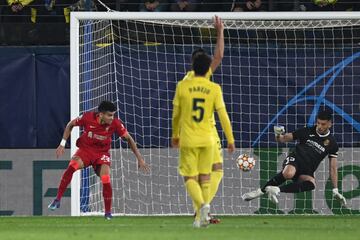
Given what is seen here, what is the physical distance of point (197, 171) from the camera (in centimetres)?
1355

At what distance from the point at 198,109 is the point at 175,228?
64.6 inches

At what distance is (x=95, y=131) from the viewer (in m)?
17.3

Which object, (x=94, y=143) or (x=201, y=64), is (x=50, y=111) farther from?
(x=201, y=64)

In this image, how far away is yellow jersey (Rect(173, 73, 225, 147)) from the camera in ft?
44.1

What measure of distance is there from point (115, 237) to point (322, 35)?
859cm

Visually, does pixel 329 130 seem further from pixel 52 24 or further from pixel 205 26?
pixel 52 24

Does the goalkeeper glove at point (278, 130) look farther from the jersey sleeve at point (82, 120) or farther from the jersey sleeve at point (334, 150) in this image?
the jersey sleeve at point (82, 120)

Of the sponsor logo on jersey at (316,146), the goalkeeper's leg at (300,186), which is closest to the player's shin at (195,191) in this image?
the goalkeeper's leg at (300,186)

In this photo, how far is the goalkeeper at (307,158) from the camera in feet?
59.1

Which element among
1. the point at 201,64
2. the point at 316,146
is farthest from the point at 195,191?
the point at 316,146

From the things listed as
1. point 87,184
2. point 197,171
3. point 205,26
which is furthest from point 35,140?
point 197,171

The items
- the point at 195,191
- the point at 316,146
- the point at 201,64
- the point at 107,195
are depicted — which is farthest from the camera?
the point at 316,146

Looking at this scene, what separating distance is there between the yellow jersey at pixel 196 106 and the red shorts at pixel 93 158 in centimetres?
392

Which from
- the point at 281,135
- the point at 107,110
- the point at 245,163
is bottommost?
the point at 245,163
